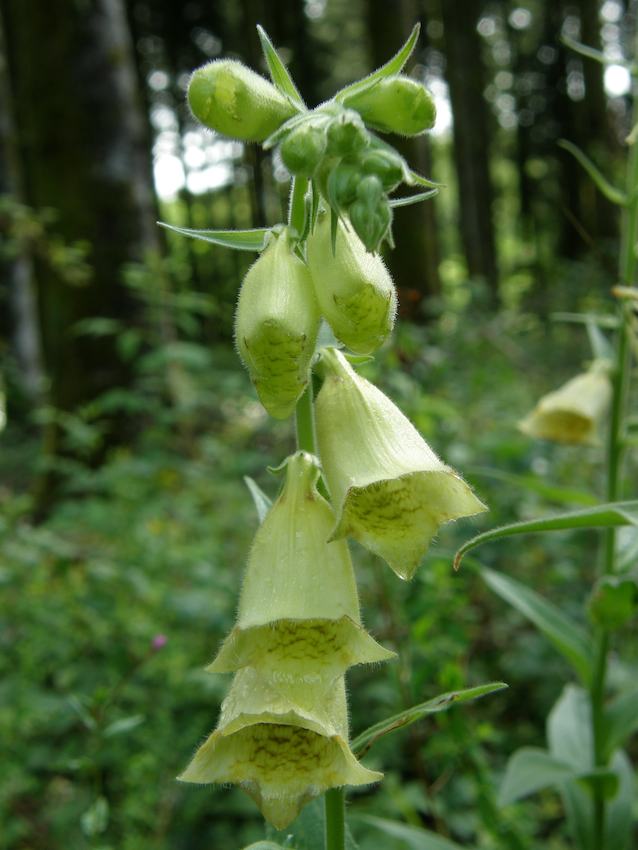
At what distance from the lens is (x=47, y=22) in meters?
5.54

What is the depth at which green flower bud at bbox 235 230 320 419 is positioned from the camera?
981 millimetres

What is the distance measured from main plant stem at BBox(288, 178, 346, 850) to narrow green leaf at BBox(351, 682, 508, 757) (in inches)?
2.8

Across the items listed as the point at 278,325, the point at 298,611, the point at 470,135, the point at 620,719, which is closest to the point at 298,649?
the point at 298,611

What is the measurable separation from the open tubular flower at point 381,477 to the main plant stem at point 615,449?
3.21ft

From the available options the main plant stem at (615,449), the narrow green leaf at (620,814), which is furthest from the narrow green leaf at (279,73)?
the narrow green leaf at (620,814)

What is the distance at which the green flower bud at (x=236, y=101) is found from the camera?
1.05m

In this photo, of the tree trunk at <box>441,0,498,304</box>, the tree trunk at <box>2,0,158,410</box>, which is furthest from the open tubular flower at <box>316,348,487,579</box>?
the tree trunk at <box>441,0,498,304</box>

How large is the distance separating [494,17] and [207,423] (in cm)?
1930

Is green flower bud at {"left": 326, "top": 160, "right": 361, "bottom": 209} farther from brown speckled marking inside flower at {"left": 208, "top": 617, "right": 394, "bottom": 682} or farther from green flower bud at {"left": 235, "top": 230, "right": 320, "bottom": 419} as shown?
brown speckled marking inside flower at {"left": 208, "top": 617, "right": 394, "bottom": 682}

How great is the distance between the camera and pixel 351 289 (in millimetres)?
999

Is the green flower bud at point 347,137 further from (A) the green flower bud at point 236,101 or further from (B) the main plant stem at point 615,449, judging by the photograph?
(B) the main plant stem at point 615,449

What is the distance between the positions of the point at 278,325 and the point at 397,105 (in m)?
Result: 0.30

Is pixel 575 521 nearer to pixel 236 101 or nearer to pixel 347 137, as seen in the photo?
pixel 347 137

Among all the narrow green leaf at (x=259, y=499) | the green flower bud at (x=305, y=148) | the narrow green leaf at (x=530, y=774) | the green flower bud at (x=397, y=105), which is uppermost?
the green flower bud at (x=397, y=105)
